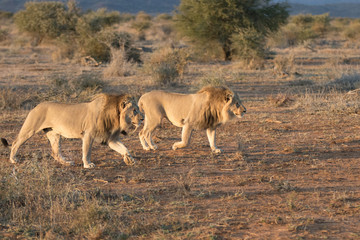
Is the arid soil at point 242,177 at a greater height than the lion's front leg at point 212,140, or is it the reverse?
the lion's front leg at point 212,140

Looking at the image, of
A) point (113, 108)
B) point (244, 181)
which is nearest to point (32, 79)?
point (113, 108)

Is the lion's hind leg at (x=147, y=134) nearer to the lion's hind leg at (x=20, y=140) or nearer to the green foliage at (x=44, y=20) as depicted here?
the lion's hind leg at (x=20, y=140)

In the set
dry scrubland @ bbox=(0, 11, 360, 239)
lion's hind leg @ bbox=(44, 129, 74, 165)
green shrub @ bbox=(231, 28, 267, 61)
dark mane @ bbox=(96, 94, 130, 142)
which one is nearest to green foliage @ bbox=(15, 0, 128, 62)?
green shrub @ bbox=(231, 28, 267, 61)

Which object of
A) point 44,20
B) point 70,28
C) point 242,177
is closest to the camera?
point 242,177

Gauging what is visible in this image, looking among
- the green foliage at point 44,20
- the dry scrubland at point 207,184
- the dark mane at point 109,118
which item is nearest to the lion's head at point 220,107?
the dry scrubland at point 207,184

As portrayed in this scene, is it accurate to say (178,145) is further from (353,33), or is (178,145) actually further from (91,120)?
(353,33)

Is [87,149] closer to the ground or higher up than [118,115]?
closer to the ground

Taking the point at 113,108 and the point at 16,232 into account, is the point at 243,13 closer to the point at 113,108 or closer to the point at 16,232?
the point at 113,108

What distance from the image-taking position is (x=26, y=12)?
37906 millimetres

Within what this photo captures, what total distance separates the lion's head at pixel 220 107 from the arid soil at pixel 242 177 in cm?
70

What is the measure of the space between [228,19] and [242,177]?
2187 cm

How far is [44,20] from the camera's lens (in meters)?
34.9

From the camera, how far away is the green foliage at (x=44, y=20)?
32.9 metres

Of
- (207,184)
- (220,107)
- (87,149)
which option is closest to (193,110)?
(220,107)
